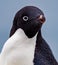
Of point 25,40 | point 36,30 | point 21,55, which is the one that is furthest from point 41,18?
point 21,55

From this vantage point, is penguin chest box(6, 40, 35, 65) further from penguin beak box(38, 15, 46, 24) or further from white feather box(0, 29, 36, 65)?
penguin beak box(38, 15, 46, 24)

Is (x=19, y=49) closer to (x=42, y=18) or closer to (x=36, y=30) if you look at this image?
(x=36, y=30)

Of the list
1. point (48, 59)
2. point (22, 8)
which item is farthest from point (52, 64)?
point (22, 8)

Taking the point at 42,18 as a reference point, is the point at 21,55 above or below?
below

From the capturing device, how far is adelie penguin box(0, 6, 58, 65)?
21.9 feet

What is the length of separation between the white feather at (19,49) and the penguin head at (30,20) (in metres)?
0.04

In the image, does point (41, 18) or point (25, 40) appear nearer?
point (41, 18)

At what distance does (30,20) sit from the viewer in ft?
21.9

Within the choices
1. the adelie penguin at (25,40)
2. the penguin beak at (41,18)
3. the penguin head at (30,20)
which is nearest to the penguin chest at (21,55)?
the adelie penguin at (25,40)

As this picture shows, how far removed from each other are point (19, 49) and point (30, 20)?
0.27m

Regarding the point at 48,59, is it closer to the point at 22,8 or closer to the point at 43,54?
the point at 43,54

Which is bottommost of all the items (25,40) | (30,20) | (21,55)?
(21,55)

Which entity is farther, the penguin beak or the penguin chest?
the penguin chest

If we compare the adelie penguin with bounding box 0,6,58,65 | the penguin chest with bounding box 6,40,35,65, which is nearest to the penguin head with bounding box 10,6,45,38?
the adelie penguin with bounding box 0,6,58,65
